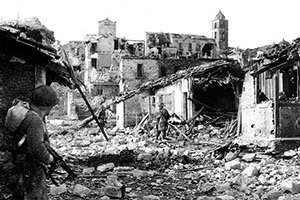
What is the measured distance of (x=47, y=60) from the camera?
18.7 ft

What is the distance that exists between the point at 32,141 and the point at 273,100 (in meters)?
7.97

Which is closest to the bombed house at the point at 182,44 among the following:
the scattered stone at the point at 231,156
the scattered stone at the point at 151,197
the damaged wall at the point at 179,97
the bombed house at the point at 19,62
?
the damaged wall at the point at 179,97

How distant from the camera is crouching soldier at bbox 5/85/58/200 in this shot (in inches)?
140

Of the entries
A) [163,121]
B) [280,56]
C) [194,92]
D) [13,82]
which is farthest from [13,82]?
[194,92]

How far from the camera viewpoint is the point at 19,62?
5336 mm

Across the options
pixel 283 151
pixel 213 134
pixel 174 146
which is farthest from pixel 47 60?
pixel 213 134

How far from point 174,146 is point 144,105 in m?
14.4

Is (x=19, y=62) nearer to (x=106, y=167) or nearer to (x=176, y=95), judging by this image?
(x=106, y=167)

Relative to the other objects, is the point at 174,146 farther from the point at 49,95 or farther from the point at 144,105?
the point at 144,105

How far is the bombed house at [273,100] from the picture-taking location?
10203 millimetres

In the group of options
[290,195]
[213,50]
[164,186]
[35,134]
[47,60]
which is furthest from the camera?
[213,50]

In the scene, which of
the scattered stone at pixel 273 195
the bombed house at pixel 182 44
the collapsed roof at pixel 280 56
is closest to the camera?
the scattered stone at pixel 273 195

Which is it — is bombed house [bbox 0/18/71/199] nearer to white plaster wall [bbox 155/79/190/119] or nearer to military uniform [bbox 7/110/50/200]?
military uniform [bbox 7/110/50/200]

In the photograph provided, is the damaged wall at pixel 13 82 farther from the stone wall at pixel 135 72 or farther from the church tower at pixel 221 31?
the church tower at pixel 221 31
